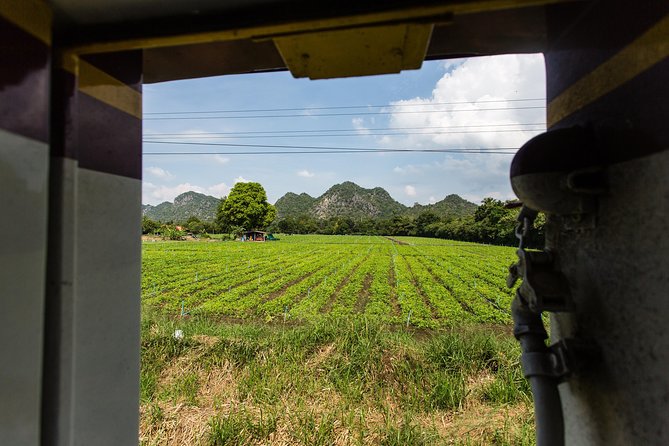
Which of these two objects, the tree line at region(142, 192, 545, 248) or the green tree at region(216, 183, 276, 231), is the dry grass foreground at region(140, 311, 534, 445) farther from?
the green tree at region(216, 183, 276, 231)

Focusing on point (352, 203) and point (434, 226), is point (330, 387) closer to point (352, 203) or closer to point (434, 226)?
point (434, 226)

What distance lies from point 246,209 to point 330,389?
2439 inches

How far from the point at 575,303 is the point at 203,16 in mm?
1829

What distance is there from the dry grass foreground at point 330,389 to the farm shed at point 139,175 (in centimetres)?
211

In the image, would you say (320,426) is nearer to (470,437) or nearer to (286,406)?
(286,406)

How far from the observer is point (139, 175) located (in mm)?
1559

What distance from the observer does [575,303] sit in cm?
139

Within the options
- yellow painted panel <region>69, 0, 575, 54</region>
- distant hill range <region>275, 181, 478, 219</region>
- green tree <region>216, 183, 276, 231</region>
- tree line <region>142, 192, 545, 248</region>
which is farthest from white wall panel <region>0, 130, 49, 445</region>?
distant hill range <region>275, 181, 478, 219</region>

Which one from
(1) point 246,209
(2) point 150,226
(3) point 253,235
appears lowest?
(3) point 253,235

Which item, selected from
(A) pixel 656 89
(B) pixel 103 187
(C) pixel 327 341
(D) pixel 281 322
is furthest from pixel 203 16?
(D) pixel 281 322

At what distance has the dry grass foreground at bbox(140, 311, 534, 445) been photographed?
320 cm

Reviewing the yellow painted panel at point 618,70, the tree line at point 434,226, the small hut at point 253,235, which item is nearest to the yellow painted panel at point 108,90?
the yellow painted panel at point 618,70

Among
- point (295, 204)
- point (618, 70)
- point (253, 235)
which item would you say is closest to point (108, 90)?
point (618, 70)

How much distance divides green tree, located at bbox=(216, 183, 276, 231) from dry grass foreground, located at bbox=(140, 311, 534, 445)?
2328 inches
